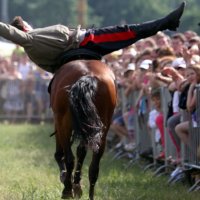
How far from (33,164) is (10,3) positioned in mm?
64653

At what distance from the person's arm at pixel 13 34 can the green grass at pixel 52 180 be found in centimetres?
166

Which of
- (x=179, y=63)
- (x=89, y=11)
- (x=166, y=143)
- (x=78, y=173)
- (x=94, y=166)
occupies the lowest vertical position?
(x=89, y=11)

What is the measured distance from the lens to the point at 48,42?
10.8m

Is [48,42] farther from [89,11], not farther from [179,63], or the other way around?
[89,11]

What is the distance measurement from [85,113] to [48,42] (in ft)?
3.74

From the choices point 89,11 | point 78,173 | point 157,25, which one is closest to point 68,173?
point 78,173

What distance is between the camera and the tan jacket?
10.8m

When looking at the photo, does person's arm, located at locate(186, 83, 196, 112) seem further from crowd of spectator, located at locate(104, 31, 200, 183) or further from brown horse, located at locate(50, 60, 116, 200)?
brown horse, located at locate(50, 60, 116, 200)

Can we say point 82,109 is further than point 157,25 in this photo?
No

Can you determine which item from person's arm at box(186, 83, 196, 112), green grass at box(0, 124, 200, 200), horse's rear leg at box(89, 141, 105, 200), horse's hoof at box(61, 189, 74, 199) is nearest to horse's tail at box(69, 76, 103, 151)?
horse's rear leg at box(89, 141, 105, 200)

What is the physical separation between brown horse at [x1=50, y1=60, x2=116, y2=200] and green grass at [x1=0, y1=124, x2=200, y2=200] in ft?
1.72

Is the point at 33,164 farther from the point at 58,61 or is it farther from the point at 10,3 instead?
the point at 10,3

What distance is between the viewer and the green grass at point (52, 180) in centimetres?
1135

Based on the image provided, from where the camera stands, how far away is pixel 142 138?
53.3 feet
